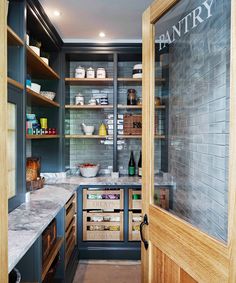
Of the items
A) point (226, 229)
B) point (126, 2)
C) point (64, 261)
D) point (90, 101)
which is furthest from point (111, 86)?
point (226, 229)

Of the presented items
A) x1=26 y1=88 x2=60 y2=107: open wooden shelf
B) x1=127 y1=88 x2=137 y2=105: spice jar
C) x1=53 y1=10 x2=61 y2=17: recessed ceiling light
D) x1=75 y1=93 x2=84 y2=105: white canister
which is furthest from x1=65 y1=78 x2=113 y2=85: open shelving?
x1=53 y1=10 x2=61 y2=17: recessed ceiling light

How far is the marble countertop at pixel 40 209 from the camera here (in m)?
1.34

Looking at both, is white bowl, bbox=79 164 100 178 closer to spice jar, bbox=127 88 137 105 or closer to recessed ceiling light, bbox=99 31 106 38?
spice jar, bbox=127 88 137 105

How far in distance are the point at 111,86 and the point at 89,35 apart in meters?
0.80

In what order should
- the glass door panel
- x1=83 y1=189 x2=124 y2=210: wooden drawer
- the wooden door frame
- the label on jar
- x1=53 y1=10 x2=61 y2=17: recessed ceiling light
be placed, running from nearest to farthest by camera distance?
the wooden door frame, the glass door panel, x1=53 y1=10 x2=61 y2=17: recessed ceiling light, x1=83 y1=189 x2=124 y2=210: wooden drawer, the label on jar

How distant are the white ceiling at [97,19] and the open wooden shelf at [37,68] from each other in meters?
0.47

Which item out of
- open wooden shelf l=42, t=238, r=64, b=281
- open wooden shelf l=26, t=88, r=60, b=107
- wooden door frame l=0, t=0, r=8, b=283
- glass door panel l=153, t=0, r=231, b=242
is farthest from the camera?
open wooden shelf l=26, t=88, r=60, b=107

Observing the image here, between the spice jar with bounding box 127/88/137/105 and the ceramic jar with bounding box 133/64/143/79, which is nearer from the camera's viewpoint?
the ceramic jar with bounding box 133/64/143/79

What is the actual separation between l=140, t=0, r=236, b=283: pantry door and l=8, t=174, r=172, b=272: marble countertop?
16cm

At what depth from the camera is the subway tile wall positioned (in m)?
1.13

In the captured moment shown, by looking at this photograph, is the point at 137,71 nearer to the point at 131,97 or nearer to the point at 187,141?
the point at 131,97

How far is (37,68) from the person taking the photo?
9.30ft

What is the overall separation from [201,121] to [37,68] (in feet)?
6.51

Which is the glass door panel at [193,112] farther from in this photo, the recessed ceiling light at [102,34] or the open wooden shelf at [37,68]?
the recessed ceiling light at [102,34]
